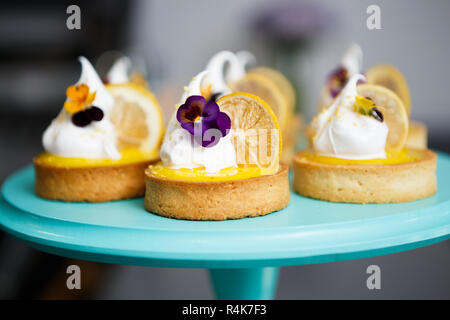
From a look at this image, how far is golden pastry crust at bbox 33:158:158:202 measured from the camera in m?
2.53

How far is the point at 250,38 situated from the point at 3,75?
3.36 m

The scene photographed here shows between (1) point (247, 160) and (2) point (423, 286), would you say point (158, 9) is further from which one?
(1) point (247, 160)

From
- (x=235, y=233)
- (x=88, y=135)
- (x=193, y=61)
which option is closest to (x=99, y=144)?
(x=88, y=135)

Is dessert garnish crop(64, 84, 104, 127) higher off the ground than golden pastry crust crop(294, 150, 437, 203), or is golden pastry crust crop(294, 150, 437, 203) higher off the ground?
dessert garnish crop(64, 84, 104, 127)

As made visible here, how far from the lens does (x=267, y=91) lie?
3.22m

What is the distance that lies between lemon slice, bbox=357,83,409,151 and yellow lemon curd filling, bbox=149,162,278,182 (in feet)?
2.35

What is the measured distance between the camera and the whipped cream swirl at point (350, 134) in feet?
7.98

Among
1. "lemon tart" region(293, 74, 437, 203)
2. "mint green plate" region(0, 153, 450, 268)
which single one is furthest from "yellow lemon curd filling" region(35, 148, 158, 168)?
"lemon tart" region(293, 74, 437, 203)

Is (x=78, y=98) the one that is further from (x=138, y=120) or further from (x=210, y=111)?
(x=210, y=111)

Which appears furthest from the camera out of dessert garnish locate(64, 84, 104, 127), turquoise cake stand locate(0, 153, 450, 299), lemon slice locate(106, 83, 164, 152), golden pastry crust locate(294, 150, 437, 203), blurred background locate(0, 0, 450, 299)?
blurred background locate(0, 0, 450, 299)

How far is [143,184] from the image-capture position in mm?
2639

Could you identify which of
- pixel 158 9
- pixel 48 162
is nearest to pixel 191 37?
pixel 158 9

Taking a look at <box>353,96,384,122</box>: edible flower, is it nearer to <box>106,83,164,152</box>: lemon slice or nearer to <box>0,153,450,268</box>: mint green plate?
<box>0,153,450,268</box>: mint green plate

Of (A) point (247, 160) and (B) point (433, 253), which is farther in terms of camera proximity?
(B) point (433, 253)
